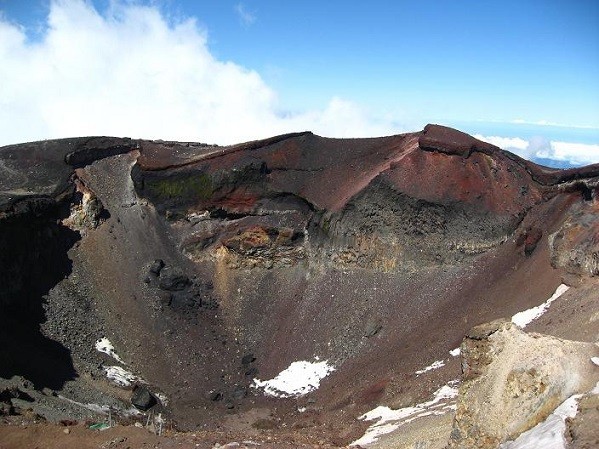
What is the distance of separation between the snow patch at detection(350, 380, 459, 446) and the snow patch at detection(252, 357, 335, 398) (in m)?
6.15

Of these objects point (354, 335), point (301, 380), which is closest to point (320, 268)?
point (354, 335)

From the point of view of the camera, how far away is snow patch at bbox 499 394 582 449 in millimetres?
11461

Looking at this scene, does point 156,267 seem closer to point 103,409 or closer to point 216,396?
point 216,396

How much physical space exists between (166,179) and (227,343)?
A: 14418mm

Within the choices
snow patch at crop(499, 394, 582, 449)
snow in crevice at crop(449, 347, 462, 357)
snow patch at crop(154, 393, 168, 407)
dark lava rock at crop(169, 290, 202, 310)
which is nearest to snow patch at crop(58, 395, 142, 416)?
snow patch at crop(154, 393, 168, 407)

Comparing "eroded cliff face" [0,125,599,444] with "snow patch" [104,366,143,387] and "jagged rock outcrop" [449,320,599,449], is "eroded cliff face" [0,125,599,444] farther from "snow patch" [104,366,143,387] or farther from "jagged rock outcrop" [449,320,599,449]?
"jagged rock outcrop" [449,320,599,449]

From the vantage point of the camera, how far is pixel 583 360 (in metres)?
13.9

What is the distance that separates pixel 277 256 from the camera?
40.2 metres

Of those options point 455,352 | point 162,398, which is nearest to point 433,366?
point 455,352

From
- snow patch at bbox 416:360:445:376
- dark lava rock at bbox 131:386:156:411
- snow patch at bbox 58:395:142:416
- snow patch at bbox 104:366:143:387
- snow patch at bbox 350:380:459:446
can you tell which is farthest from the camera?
snow patch at bbox 104:366:143:387

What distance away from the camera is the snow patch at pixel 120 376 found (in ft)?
97.9

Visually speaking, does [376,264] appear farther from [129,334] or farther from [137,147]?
[137,147]

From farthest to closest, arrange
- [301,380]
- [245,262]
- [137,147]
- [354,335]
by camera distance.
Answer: [137,147], [245,262], [354,335], [301,380]

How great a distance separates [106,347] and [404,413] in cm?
1888
